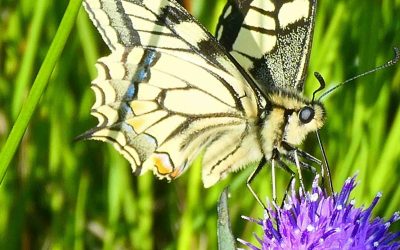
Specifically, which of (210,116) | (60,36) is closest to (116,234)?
(210,116)

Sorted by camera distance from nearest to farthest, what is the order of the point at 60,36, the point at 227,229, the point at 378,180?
1. the point at 60,36
2. the point at 227,229
3. the point at 378,180

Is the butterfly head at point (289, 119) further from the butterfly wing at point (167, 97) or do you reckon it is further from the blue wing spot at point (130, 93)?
the blue wing spot at point (130, 93)

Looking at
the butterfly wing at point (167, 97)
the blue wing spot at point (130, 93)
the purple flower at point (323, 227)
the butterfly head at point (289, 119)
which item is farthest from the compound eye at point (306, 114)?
the blue wing spot at point (130, 93)

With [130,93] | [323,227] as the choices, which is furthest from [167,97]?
[323,227]

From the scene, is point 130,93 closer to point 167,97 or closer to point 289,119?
point 167,97

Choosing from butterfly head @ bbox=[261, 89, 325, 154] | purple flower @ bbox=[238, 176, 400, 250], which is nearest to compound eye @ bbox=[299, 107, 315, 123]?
butterfly head @ bbox=[261, 89, 325, 154]

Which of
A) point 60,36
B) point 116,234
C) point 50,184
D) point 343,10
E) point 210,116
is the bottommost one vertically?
point 116,234

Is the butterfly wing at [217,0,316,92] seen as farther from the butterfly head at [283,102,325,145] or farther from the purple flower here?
the purple flower

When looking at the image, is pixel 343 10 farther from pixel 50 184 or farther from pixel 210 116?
pixel 50 184
